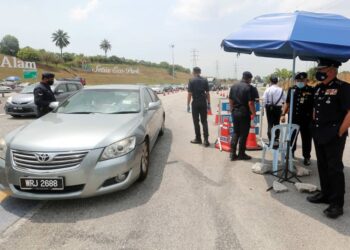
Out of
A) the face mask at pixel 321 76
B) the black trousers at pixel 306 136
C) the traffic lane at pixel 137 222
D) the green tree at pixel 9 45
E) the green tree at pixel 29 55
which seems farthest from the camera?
the green tree at pixel 9 45

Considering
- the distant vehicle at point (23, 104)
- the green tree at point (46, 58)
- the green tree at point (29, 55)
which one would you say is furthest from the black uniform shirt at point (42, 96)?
the green tree at point (29, 55)

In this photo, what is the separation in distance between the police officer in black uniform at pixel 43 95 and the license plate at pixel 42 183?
296 centimetres

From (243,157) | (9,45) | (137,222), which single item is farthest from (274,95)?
(9,45)

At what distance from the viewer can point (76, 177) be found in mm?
3674

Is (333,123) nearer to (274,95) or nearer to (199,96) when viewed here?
(274,95)

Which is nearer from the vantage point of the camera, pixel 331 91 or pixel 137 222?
pixel 137 222

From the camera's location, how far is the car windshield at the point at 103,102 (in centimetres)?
533

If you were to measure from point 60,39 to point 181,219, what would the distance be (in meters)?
114

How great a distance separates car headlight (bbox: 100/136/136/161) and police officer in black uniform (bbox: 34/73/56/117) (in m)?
2.98

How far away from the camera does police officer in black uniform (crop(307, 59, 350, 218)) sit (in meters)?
3.62

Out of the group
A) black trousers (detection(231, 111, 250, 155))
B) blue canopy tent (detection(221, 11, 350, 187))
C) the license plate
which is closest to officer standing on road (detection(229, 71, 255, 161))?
black trousers (detection(231, 111, 250, 155))

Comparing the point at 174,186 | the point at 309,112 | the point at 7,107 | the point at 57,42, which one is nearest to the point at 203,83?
the point at 309,112

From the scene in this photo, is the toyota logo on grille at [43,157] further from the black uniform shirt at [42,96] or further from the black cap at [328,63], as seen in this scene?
the black cap at [328,63]

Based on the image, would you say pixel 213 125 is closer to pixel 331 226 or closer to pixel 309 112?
pixel 309 112
